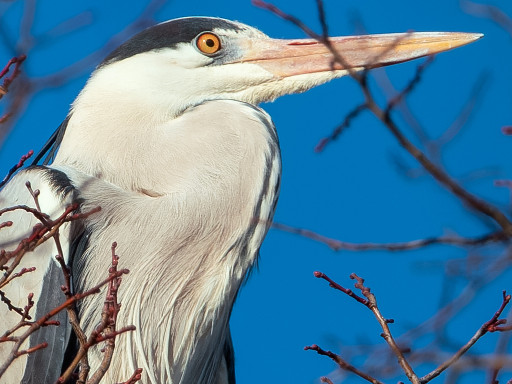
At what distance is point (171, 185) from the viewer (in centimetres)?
261

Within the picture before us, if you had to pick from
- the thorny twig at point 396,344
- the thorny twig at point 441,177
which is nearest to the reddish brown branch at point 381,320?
the thorny twig at point 396,344

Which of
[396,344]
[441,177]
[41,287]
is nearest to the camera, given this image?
[441,177]

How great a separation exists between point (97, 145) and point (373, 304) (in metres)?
1.29

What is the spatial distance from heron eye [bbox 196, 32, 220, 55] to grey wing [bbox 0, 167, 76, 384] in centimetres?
78

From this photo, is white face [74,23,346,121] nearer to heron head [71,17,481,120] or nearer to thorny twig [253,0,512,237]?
heron head [71,17,481,120]

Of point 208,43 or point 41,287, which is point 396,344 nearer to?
point 41,287

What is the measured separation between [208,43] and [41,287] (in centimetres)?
111

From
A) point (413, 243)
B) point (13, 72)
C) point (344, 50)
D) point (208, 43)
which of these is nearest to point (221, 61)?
point (208, 43)

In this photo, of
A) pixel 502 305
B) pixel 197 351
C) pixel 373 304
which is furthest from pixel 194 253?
pixel 502 305

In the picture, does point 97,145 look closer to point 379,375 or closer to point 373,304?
point 373,304

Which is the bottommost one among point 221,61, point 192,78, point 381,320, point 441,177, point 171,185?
point 441,177

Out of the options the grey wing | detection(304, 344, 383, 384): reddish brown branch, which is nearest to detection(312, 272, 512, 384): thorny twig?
detection(304, 344, 383, 384): reddish brown branch

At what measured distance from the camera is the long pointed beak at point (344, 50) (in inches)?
114

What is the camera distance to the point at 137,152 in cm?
268
